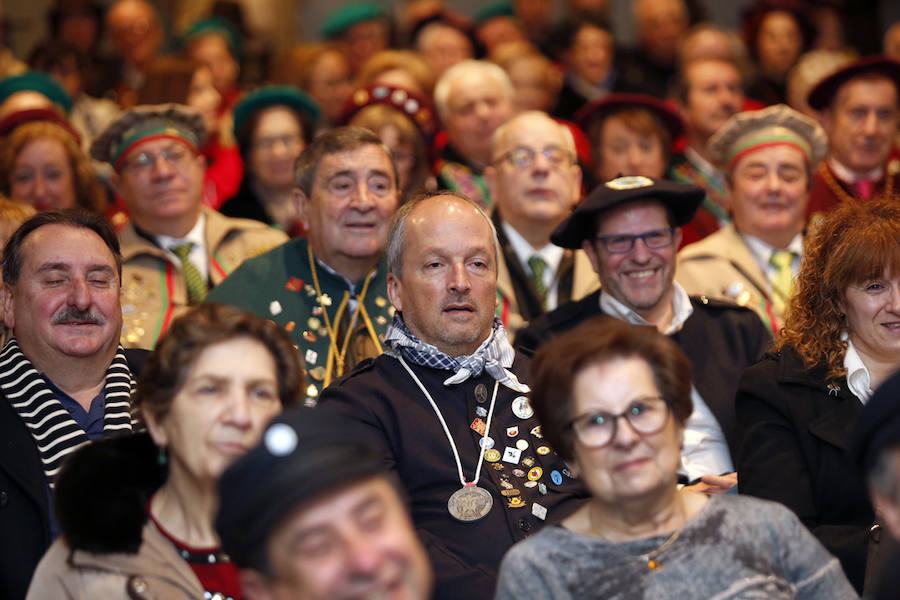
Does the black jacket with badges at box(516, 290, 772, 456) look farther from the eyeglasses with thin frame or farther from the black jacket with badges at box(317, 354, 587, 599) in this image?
the eyeglasses with thin frame

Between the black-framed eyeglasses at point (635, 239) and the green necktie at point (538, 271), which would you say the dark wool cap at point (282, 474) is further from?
the green necktie at point (538, 271)

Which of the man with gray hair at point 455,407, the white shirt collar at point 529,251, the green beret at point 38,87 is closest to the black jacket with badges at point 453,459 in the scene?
the man with gray hair at point 455,407

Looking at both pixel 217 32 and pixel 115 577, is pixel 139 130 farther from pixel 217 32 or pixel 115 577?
pixel 115 577

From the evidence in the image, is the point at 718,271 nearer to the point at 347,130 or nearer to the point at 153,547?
the point at 347,130

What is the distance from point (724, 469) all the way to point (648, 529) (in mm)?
1368

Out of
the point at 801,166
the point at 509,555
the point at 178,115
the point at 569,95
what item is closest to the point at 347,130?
the point at 178,115

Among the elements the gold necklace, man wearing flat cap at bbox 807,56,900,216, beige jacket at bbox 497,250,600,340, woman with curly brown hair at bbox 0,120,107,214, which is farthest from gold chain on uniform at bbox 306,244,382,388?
man wearing flat cap at bbox 807,56,900,216

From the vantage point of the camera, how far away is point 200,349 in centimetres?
257

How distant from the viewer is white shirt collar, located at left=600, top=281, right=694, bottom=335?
4051mm

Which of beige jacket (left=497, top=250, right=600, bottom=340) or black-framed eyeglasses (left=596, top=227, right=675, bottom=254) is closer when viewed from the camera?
black-framed eyeglasses (left=596, top=227, right=675, bottom=254)

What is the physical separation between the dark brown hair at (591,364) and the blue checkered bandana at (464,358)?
0.77 metres

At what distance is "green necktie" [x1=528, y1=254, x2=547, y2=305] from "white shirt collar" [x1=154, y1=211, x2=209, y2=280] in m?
1.32

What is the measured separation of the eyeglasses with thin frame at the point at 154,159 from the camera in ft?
16.0

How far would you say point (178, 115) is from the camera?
5039 mm
